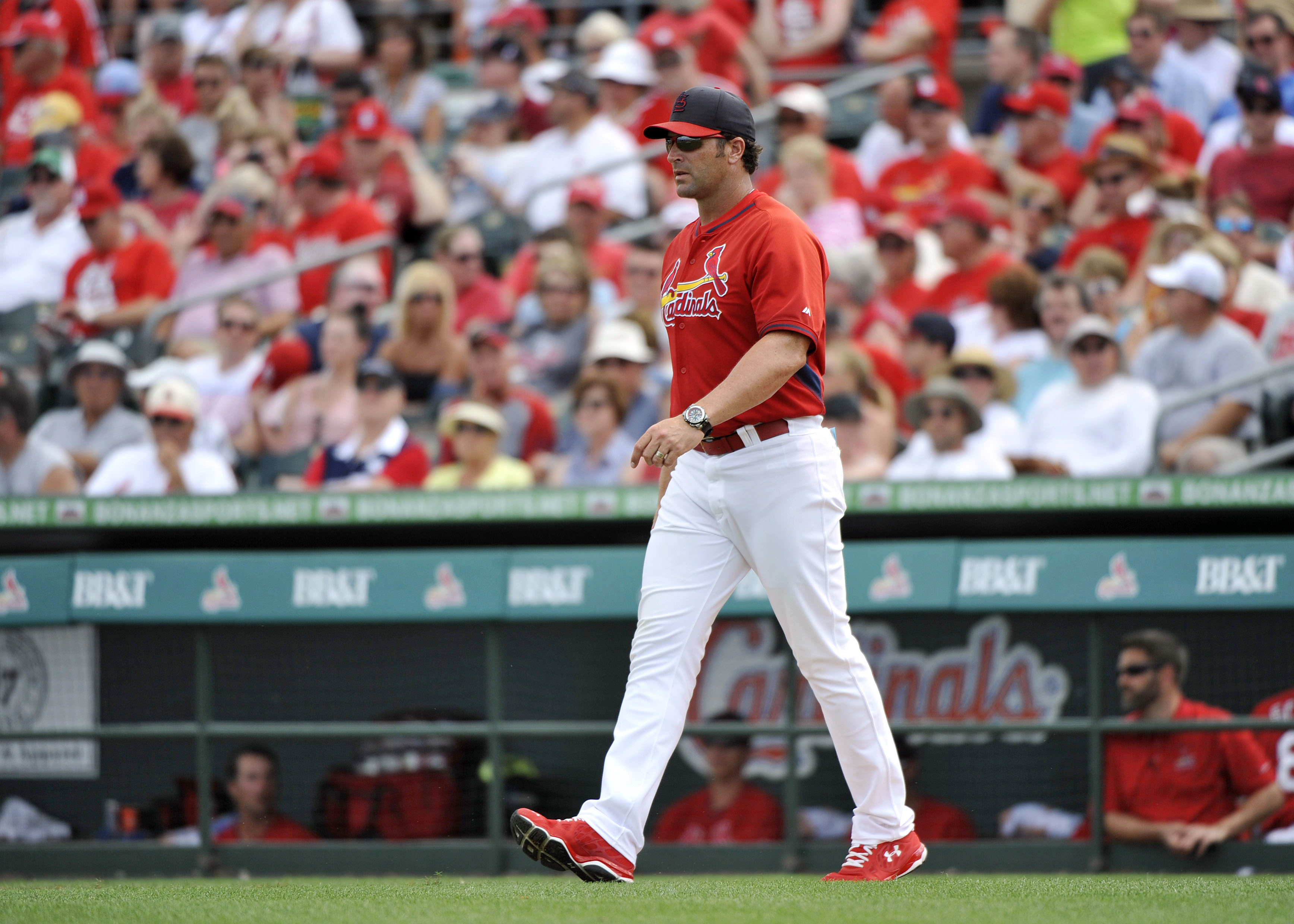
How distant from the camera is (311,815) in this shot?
6977 millimetres

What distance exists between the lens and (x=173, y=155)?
1164cm

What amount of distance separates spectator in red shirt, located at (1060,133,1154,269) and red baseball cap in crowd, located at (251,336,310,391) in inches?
167

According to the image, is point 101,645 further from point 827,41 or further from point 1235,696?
point 827,41

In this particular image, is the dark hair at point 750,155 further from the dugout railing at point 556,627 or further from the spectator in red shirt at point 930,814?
the spectator in red shirt at point 930,814

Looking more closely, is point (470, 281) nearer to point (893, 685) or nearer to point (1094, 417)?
point (1094, 417)

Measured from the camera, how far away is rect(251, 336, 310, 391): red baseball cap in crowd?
9266 millimetres

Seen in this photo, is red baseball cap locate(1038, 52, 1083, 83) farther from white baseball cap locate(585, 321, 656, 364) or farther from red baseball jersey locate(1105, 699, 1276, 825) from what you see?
red baseball jersey locate(1105, 699, 1276, 825)

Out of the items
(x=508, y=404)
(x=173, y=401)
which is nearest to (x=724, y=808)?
(x=508, y=404)

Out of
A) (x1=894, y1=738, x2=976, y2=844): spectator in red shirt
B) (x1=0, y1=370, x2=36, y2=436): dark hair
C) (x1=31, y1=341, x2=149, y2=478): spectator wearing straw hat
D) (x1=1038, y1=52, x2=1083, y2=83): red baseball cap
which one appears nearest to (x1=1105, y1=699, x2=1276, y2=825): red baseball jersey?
(x1=894, y1=738, x2=976, y2=844): spectator in red shirt

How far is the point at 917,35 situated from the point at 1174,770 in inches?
270

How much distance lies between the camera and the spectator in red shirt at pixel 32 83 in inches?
523

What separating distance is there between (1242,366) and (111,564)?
5.03m

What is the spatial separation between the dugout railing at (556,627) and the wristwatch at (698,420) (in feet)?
8.30

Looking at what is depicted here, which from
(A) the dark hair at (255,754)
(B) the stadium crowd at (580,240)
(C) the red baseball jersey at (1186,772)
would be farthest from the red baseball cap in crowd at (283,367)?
(C) the red baseball jersey at (1186,772)
